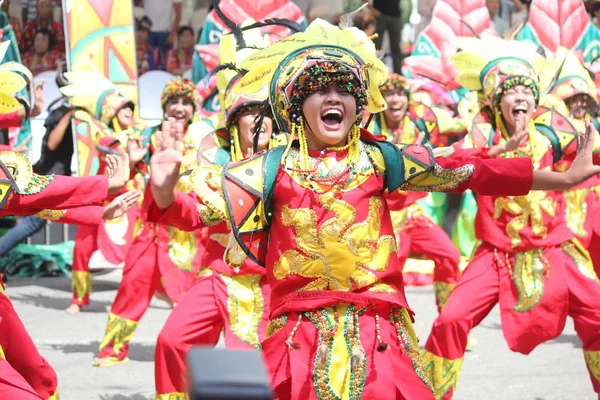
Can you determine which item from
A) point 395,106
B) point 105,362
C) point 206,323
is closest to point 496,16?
point 395,106

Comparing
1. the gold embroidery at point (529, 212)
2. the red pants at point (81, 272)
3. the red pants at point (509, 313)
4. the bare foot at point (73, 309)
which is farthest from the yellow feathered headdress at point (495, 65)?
the bare foot at point (73, 309)

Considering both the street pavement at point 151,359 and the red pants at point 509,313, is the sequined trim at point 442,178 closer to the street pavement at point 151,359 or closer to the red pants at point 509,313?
the red pants at point 509,313

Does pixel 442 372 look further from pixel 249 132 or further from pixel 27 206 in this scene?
pixel 27 206

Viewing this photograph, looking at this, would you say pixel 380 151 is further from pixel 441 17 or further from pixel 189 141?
pixel 441 17

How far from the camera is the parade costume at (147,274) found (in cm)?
711

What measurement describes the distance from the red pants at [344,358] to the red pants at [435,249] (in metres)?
4.30

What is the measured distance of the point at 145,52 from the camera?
506 inches

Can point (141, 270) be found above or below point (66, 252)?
above

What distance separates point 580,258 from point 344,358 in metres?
2.16

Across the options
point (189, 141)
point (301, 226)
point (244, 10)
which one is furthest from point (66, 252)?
point (301, 226)

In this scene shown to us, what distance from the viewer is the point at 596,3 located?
12.5 m

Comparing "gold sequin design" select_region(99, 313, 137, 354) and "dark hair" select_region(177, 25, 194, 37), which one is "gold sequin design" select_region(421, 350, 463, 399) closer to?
"gold sequin design" select_region(99, 313, 137, 354)

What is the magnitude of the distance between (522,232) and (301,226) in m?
2.01

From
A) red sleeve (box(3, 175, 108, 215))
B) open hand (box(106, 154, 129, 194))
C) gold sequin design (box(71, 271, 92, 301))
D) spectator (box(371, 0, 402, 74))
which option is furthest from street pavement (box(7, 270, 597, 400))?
spectator (box(371, 0, 402, 74))
